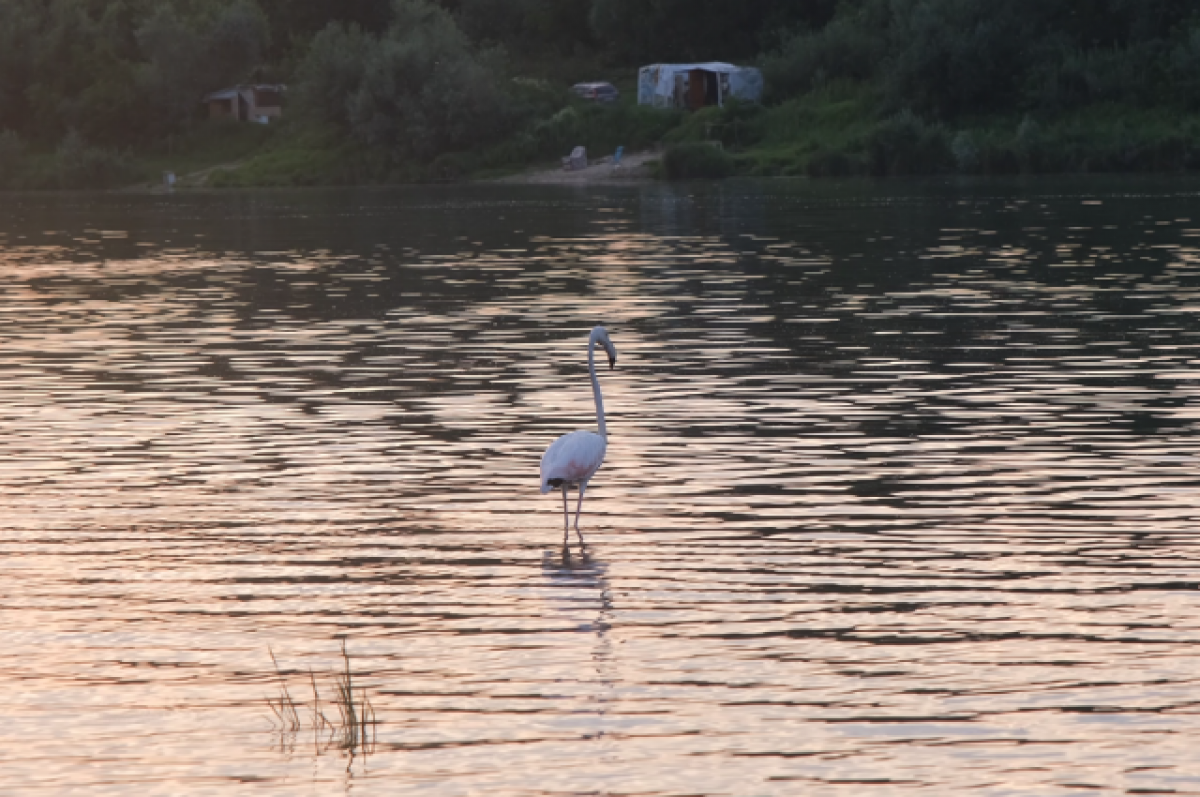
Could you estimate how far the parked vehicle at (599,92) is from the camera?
110812mm

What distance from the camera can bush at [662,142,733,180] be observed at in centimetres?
9406

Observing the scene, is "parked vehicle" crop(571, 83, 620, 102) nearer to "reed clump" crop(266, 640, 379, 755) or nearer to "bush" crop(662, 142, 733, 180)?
"bush" crop(662, 142, 733, 180)

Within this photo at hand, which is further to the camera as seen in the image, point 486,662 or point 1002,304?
point 1002,304

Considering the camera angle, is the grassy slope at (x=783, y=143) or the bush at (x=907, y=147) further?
the bush at (x=907, y=147)

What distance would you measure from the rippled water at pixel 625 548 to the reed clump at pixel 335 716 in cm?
9

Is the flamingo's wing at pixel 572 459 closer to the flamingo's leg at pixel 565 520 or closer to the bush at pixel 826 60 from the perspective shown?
the flamingo's leg at pixel 565 520

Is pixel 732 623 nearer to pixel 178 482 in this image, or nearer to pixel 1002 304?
pixel 178 482

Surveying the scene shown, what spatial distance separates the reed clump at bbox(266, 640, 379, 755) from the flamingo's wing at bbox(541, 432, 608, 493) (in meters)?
3.78

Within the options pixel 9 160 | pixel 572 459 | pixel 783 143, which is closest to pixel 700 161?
pixel 783 143

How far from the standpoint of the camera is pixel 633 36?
12269 cm

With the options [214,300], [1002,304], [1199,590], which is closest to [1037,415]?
[1199,590]

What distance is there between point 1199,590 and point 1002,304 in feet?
67.7

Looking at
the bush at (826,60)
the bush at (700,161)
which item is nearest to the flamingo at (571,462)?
the bush at (700,161)

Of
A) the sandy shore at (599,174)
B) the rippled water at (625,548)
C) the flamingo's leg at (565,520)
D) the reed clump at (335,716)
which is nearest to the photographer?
the rippled water at (625,548)
